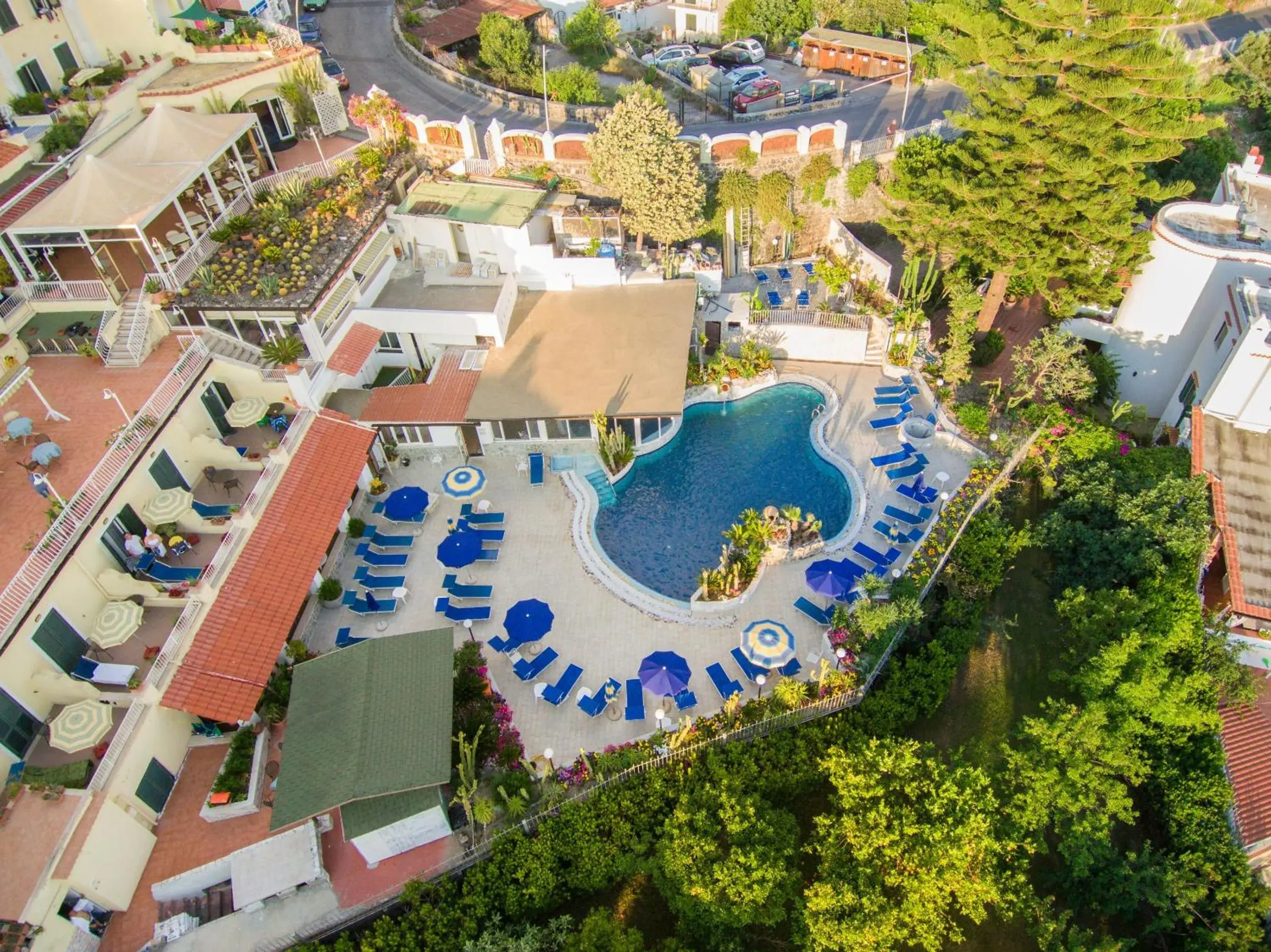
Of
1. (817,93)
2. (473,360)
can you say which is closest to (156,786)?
(473,360)

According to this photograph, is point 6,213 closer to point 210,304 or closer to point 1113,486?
point 210,304

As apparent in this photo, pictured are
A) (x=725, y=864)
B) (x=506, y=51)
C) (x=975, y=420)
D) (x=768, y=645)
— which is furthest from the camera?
(x=506, y=51)

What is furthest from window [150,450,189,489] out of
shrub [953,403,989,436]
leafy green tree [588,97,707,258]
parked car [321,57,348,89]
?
shrub [953,403,989,436]

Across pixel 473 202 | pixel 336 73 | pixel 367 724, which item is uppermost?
pixel 336 73

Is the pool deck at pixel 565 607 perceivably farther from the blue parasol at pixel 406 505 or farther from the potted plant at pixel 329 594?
the blue parasol at pixel 406 505

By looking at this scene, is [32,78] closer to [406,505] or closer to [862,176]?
[406,505]

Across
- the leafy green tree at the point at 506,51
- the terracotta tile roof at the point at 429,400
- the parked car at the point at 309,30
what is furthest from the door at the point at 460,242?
the parked car at the point at 309,30

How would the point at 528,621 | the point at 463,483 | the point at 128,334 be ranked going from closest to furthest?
the point at 528,621 → the point at 128,334 → the point at 463,483
